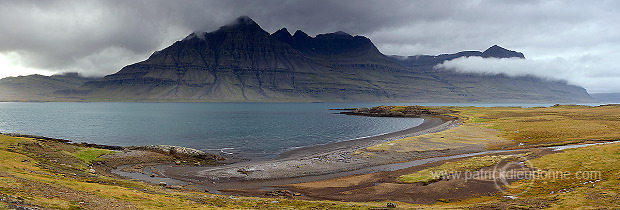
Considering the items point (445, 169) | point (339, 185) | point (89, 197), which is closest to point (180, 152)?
point (339, 185)

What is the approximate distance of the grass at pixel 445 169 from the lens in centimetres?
3956

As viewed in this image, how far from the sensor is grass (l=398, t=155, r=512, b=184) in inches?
1558

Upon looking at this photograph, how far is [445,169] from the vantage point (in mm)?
44000

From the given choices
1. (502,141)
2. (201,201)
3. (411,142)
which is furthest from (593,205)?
(502,141)

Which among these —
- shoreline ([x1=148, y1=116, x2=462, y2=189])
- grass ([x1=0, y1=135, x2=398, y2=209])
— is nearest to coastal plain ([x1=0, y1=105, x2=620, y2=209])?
grass ([x1=0, y1=135, x2=398, y2=209])

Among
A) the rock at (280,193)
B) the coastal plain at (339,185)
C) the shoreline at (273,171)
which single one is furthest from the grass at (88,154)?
the rock at (280,193)

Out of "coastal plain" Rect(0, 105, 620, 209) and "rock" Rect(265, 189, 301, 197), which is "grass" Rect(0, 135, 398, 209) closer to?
"coastal plain" Rect(0, 105, 620, 209)

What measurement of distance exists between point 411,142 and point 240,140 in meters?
43.9

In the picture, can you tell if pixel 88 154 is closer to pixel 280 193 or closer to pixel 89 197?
pixel 89 197

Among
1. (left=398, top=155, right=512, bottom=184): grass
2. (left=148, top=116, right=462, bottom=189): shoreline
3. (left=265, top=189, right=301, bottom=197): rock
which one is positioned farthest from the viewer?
(left=148, top=116, right=462, bottom=189): shoreline

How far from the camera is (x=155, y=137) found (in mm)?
90062

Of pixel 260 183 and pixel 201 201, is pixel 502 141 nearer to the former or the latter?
pixel 260 183

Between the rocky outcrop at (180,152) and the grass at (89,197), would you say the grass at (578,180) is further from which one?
A: the rocky outcrop at (180,152)

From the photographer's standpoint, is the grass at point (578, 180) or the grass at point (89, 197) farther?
the grass at point (578, 180)
